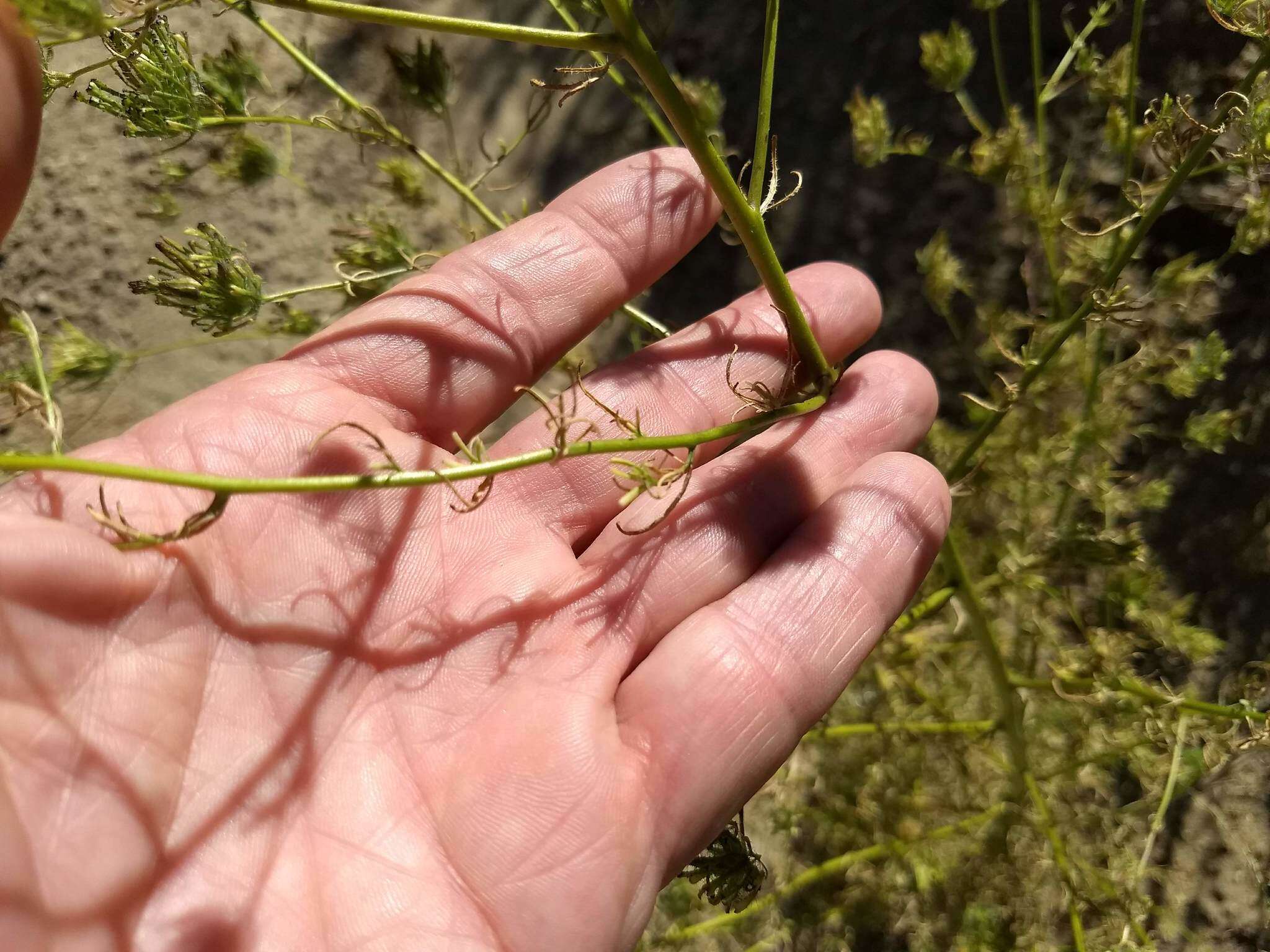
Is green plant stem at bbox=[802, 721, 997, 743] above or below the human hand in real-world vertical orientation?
below

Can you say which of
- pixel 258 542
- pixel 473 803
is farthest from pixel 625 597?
pixel 258 542

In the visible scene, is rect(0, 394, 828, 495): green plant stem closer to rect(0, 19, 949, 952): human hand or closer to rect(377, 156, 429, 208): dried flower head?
rect(0, 19, 949, 952): human hand

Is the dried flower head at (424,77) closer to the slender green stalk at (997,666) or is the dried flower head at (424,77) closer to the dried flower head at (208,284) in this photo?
the dried flower head at (208,284)

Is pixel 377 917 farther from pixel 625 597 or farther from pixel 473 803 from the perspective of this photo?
pixel 625 597

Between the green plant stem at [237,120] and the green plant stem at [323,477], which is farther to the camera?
the green plant stem at [237,120]

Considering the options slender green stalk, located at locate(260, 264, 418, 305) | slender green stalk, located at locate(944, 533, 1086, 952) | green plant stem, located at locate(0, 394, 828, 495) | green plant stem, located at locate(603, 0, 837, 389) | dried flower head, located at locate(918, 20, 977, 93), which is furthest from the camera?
slender green stalk, located at locate(944, 533, 1086, 952)

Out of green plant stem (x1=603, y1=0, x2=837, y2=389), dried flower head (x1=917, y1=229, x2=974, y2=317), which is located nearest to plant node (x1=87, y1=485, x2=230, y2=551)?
green plant stem (x1=603, y1=0, x2=837, y2=389)

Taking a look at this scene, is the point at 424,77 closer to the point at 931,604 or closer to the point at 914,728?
the point at 931,604

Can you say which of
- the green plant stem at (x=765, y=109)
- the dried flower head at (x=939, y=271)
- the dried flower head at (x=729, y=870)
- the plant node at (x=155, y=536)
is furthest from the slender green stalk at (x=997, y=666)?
the plant node at (x=155, y=536)
